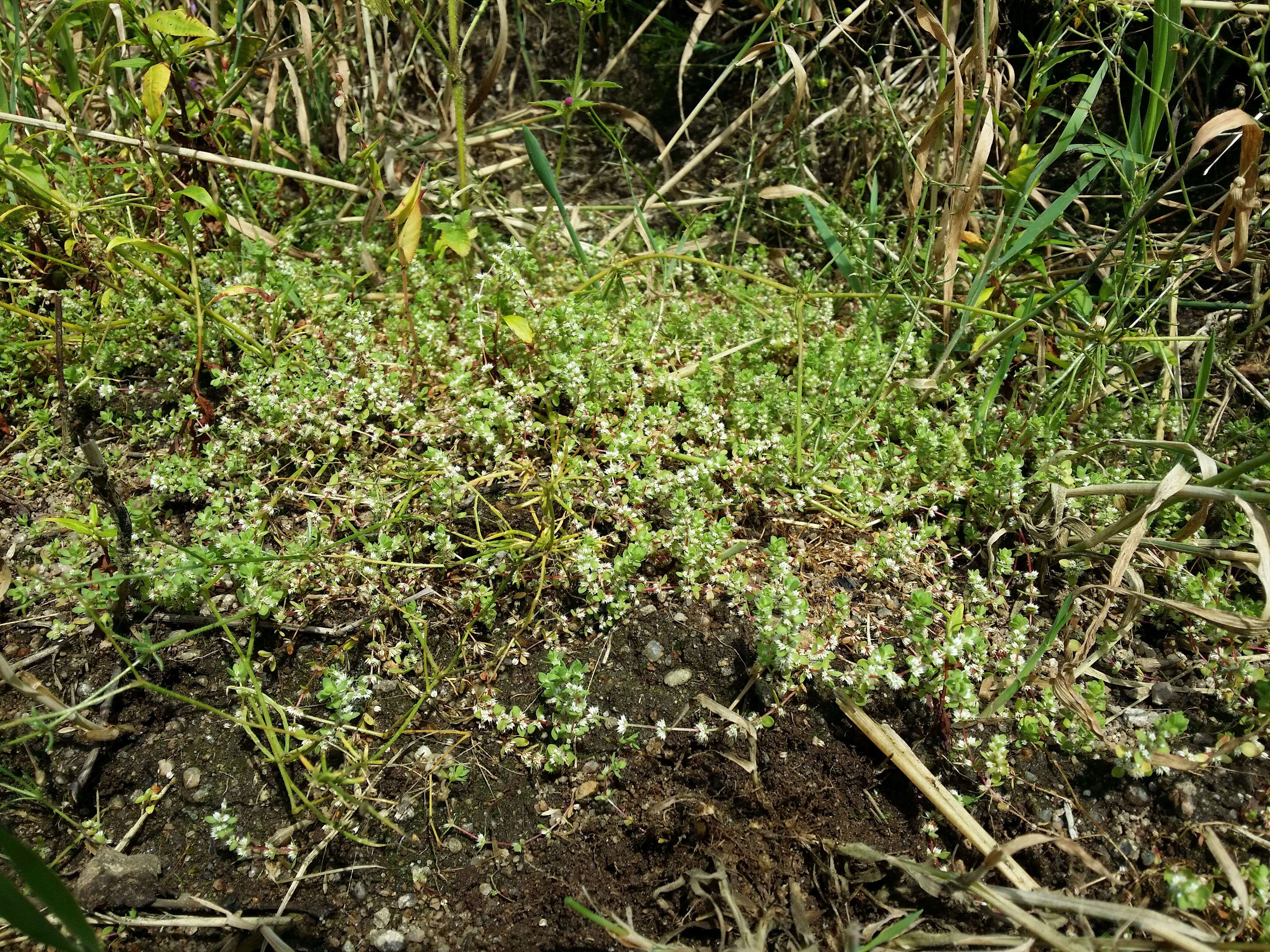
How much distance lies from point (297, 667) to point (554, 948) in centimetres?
82

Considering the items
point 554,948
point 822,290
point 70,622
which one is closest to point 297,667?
point 70,622

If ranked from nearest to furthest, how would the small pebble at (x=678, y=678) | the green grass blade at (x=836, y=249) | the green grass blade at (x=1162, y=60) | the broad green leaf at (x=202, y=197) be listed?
the small pebble at (x=678, y=678)
the green grass blade at (x=1162, y=60)
the broad green leaf at (x=202, y=197)
the green grass blade at (x=836, y=249)

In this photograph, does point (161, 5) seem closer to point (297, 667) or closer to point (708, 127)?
point (708, 127)

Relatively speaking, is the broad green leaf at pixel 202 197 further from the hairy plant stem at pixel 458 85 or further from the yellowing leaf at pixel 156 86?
the hairy plant stem at pixel 458 85

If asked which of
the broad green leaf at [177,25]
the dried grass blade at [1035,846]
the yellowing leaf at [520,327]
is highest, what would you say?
the broad green leaf at [177,25]

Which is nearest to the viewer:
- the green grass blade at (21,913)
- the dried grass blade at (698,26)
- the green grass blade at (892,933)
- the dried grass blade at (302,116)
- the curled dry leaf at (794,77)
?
the green grass blade at (21,913)

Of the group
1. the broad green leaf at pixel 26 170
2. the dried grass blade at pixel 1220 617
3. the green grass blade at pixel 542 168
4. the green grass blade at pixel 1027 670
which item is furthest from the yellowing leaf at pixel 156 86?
the dried grass blade at pixel 1220 617

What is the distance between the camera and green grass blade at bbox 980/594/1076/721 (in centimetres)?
164

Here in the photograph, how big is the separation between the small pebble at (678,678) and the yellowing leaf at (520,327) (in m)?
0.94

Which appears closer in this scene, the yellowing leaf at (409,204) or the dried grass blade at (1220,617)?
the dried grass blade at (1220,617)

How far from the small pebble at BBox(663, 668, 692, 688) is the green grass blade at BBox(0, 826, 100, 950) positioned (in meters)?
1.08

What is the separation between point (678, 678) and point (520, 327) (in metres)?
1.00

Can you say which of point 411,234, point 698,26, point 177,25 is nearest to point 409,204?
point 411,234

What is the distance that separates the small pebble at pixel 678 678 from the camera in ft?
5.92
